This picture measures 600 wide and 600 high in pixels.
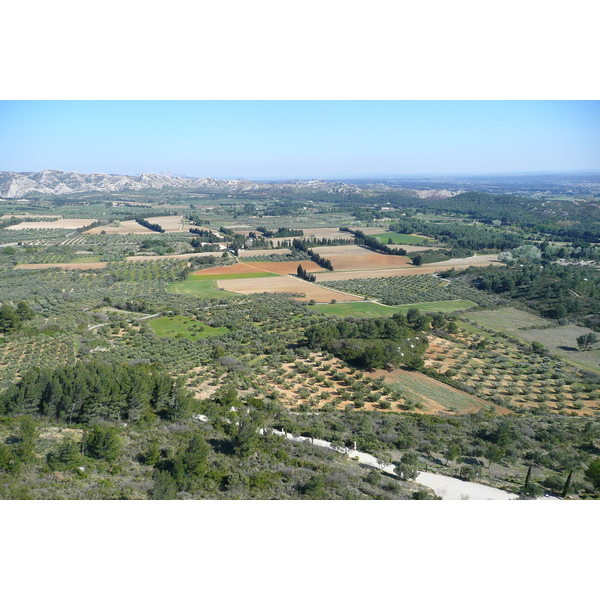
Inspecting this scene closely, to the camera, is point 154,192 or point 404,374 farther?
point 154,192

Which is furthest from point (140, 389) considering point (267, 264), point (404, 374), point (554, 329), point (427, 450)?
point (267, 264)

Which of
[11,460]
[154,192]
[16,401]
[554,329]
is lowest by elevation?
[554,329]

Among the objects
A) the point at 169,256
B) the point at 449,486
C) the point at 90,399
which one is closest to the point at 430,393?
the point at 449,486

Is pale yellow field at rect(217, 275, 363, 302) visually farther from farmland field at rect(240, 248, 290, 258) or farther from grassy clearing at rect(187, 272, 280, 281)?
farmland field at rect(240, 248, 290, 258)

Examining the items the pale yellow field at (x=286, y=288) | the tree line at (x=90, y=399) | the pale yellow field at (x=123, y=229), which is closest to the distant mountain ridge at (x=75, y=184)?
the pale yellow field at (x=123, y=229)

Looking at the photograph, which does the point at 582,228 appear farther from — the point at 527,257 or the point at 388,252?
the point at 388,252

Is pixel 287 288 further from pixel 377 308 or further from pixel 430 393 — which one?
pixel 430 393
